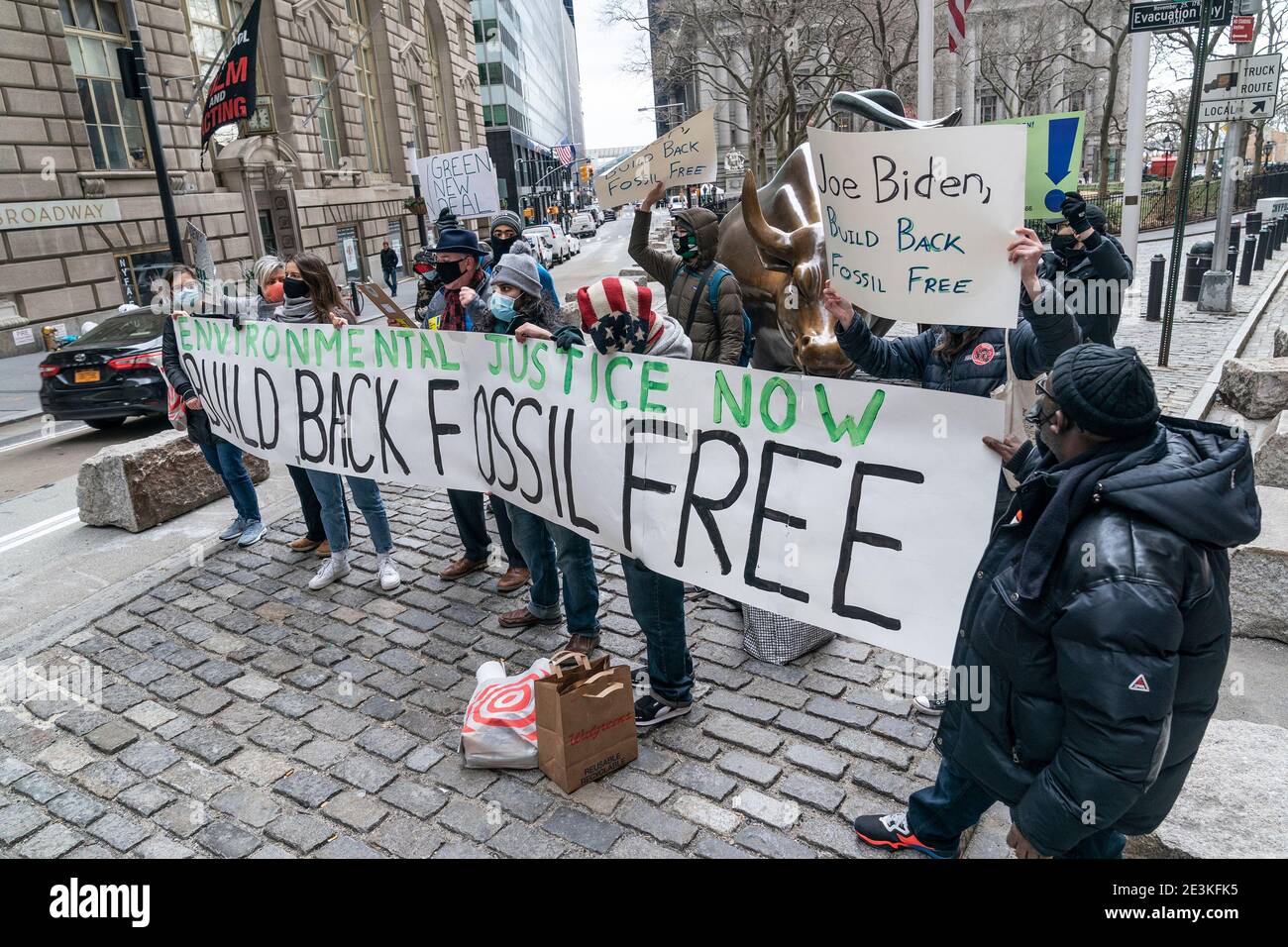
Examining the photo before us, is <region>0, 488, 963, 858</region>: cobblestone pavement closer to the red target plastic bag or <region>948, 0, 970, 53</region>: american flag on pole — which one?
the red target plastic bag

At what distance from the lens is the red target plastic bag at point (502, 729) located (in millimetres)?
3688

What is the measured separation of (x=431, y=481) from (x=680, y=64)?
30.9 meters

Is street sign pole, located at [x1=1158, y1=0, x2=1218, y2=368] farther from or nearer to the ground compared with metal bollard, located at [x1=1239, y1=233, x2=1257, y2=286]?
farther from the ground

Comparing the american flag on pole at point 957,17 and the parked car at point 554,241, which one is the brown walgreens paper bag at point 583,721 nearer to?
the american flag on pole at point 957,17

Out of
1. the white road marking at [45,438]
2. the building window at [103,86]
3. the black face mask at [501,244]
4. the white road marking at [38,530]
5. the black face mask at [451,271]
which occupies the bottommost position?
the white road marking at [45,438]

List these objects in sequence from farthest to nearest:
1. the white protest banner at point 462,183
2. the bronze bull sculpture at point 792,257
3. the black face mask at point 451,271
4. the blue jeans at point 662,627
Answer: the white protest banner at point 462,183 < the black face mask at point 451,271 < the bronze bull sculpture at point 792,257 < the blue jeans at point 662,627

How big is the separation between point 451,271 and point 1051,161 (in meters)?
3.33

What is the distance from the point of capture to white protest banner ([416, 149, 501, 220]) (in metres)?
9.71

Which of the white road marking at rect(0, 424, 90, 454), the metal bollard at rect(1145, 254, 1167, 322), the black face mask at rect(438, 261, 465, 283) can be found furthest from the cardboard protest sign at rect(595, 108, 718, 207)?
the metal bollard at rect(1145, 254, 1167, 322)

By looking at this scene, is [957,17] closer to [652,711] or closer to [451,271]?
[451,271]

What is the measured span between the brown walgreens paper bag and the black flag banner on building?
11.8 meters

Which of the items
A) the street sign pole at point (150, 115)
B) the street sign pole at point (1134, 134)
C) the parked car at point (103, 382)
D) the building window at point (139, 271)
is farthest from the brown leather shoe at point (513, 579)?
the building window at point (139, 271)

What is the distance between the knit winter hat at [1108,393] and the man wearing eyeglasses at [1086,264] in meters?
1.68

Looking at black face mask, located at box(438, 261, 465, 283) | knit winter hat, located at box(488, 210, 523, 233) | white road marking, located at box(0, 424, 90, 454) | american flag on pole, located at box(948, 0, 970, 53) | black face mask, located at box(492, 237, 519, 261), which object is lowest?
white road marking, located at box(0, 424, 90, 454)
